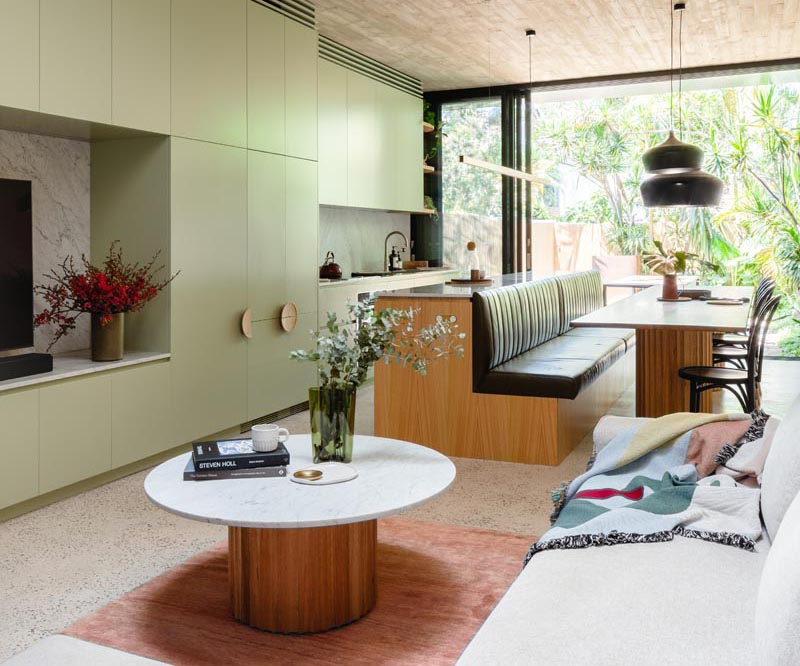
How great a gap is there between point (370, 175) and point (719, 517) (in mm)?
5422

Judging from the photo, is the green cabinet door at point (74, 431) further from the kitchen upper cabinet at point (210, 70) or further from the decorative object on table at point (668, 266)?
the decorative object on table at point (668, 266)

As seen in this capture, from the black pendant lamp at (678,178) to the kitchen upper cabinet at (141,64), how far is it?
9.66 ft

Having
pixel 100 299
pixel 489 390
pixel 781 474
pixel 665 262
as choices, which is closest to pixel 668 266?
pixel 665 262

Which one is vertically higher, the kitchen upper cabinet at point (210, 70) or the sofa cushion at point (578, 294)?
the kitchen upper cabinet at point (210, 70)

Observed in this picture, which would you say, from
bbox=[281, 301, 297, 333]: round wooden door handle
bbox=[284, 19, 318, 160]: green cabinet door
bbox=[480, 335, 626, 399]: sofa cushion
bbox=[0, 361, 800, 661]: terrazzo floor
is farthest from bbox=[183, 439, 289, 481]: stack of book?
bbox=[284, 19, 318, 160]: green cabinet door

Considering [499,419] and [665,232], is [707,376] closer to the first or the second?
[499,419]

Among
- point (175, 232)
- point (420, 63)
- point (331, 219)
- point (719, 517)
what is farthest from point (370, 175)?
point (719, 517)

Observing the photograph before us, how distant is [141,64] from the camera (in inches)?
165

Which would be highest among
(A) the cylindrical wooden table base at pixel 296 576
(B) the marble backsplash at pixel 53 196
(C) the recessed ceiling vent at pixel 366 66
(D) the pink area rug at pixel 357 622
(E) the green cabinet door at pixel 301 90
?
(C) the recessed ceiling vent at pixel 366 66

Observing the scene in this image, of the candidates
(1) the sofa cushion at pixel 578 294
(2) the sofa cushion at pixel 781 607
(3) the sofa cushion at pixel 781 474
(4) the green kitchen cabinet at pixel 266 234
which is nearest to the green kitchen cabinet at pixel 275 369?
(4) the green kitchen cabinet at pixel 266 234

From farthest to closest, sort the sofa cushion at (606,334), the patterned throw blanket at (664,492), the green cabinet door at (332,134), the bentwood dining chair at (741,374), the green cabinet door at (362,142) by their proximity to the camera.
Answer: the green cabinet door at (362,142)
the green cabinet door at (332,134)
the sofa cushion at (606,334)
the bentwood dining chair at (741,374)
the patterned throw blanket at (664,492)

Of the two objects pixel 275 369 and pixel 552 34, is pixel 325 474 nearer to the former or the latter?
pixel 275 369

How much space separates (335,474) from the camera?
270cm

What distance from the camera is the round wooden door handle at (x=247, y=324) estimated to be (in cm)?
505
